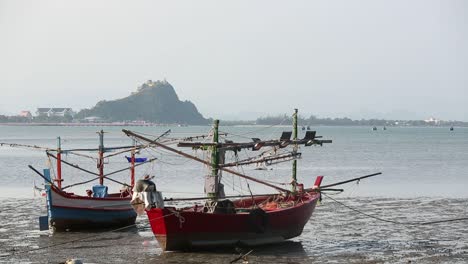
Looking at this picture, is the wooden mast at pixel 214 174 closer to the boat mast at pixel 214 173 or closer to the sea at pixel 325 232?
the boat mast at pixel 214 173

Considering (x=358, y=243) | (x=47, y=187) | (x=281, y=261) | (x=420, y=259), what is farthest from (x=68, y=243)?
(x=420, y=259)

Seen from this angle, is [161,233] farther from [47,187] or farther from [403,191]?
[403,191]

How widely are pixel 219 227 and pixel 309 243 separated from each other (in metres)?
4.09

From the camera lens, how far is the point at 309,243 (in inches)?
1104

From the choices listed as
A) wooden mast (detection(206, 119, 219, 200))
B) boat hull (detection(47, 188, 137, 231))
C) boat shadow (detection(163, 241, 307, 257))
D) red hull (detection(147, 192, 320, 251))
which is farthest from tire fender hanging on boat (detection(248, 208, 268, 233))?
boat hull (detection(47, 188, 137, 231))

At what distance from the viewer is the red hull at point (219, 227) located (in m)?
24.9

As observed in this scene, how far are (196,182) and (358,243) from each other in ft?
85.0

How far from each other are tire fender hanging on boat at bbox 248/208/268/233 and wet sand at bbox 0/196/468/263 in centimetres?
74

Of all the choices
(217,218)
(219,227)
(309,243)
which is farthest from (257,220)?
(309,243)

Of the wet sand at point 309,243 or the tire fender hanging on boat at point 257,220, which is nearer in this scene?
the wet sand at point 309,243

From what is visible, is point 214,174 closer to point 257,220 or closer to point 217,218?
point 217,218

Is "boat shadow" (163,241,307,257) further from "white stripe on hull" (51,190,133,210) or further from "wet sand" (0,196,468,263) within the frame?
"white stripe on hull" (51,190,133,210)

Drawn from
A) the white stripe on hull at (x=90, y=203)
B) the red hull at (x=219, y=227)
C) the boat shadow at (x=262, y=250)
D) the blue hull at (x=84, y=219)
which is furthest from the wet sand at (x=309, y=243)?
the white stripe on hull at (x=90, y=203)

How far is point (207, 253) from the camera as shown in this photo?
25547mm
